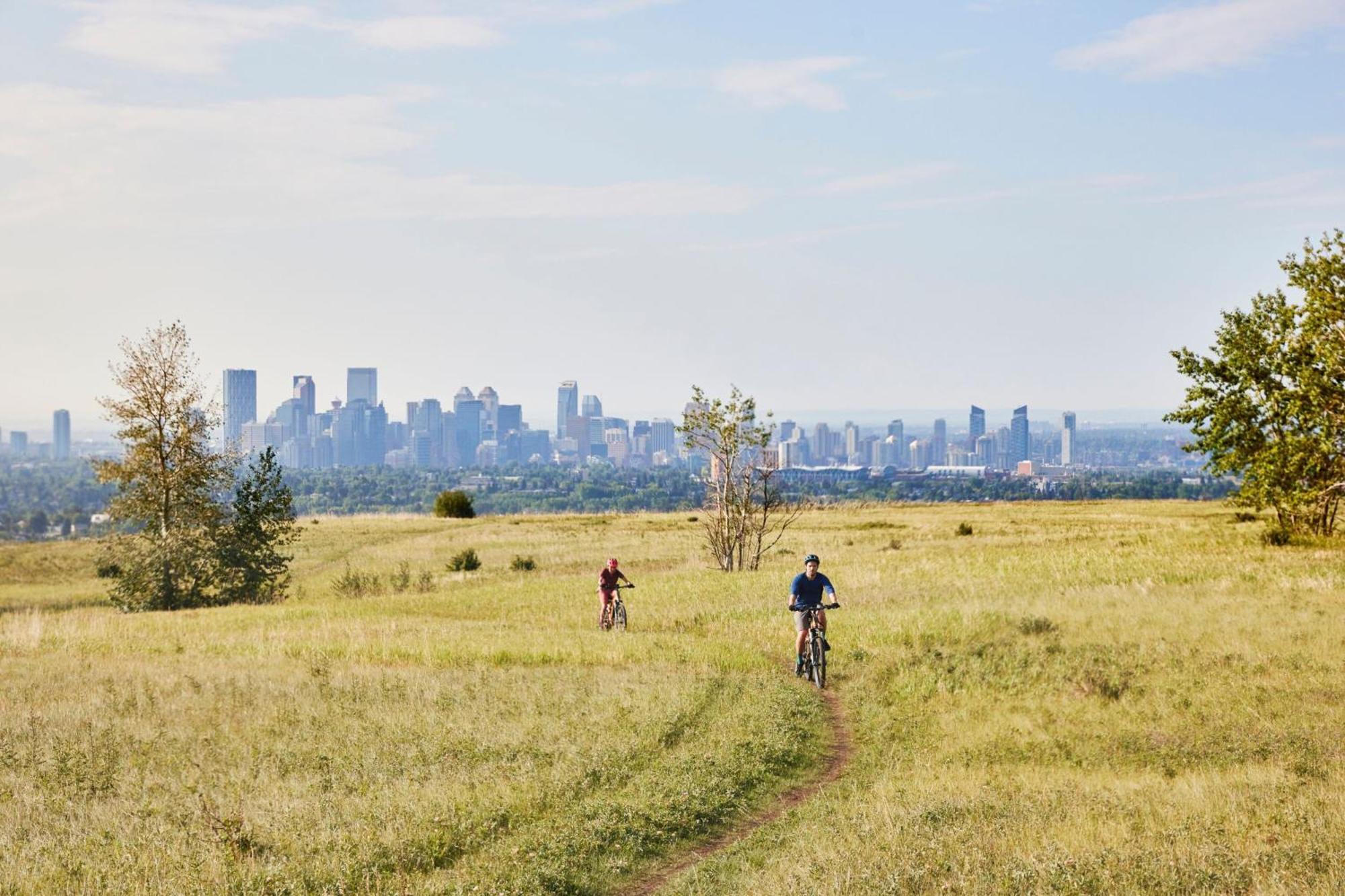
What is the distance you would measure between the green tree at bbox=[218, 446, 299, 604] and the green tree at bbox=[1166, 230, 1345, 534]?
35.2 meters

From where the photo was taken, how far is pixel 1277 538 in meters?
45.9

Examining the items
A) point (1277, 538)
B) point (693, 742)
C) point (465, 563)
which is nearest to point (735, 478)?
point (465, 563)

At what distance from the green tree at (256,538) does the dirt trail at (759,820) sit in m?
30.4

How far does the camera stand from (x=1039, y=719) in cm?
2002

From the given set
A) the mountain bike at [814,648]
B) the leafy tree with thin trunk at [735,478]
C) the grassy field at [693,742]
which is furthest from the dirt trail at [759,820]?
the leafy tree with thin trunk at [735,478]

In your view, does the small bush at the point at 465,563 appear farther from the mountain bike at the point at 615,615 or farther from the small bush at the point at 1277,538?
the small bush at the point at 1277,538

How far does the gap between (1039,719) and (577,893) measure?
11.1 metres

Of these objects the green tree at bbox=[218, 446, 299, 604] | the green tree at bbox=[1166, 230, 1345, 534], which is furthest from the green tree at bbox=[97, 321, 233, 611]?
the green tree at bbox=[1166, 230, 1345, 534]

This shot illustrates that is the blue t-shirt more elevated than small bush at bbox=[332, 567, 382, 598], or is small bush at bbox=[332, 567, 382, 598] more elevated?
the blue t-shirt

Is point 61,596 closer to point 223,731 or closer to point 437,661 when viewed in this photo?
point 437,661

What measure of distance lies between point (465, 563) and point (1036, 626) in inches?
1236

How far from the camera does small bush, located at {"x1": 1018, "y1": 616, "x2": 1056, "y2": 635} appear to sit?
2706 cm

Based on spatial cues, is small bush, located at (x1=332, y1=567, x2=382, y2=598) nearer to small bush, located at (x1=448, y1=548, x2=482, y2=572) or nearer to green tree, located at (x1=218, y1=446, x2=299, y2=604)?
green tree, located at (x1=218, y1=446, x2=299, y2=604)

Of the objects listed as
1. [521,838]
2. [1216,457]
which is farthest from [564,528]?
[521,838]
